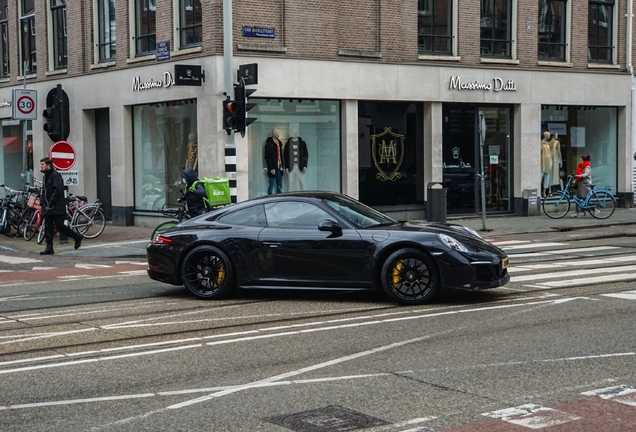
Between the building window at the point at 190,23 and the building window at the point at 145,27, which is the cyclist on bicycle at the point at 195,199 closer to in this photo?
the building window at the point at 190,23

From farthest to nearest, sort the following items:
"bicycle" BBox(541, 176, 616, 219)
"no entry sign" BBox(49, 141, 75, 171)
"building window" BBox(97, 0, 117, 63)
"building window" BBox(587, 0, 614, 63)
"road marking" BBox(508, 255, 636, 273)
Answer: "building window" BBox(587, 0, 614, 63) → "building window" BBox(97, 0, 117, 63) → "bicycle" BBox(541, 176, 616, 219) → "no entry sign" BBox(49, 141, 75, 171) → "road marking" BBox(508, 255, 636, 273)

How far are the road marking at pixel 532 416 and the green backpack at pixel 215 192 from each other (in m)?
12.8

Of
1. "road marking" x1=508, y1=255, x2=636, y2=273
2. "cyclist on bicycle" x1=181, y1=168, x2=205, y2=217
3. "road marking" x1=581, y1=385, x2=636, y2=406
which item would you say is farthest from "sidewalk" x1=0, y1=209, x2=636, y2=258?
"road marking" x1=581, y1=385, x2=636, y2=406

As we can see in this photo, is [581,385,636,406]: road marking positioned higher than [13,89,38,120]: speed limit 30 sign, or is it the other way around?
[13,89,38,120]: speed limit 30 sign

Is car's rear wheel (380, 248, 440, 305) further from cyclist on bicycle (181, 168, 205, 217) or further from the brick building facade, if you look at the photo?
the brick building facade

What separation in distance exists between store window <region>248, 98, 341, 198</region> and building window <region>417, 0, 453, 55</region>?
3270 mm

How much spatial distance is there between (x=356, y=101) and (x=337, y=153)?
145 cm

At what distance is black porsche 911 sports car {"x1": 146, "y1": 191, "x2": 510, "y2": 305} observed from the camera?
10984 mm

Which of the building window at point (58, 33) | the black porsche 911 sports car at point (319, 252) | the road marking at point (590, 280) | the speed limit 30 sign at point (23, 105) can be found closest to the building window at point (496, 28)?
the building window at point (58, 33)

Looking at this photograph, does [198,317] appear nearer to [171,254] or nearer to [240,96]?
[171,254]

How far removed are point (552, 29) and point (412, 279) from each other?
19807 millimetres

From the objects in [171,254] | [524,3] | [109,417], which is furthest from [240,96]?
[109,417]

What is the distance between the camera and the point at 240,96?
65.2 ft

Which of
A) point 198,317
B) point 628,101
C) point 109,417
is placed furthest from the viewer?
point 628,101
